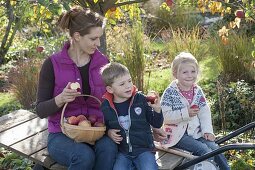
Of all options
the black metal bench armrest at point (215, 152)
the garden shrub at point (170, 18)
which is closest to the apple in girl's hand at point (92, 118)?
the black metal bench armrest at point (215, 152)

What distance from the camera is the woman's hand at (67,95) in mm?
3545

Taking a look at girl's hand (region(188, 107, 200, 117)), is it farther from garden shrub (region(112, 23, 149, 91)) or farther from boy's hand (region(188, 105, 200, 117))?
garden shrub (region(112, 23, 149, 91))

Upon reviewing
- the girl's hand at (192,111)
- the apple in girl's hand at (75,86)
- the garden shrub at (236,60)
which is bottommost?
the garden shrub at (236,60)

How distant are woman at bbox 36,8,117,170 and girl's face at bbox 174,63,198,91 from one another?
Answer: 22.8 inches

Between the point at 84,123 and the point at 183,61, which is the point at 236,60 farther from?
the point at 84,123

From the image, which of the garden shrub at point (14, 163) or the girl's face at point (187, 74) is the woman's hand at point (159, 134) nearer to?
the girl's face at point (187, 74)

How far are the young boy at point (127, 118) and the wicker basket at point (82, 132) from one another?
120mm

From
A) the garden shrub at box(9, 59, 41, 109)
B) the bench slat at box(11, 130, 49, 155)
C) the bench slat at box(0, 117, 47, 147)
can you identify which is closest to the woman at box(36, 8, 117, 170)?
the bench slat at box(11, 130, 49, 155)

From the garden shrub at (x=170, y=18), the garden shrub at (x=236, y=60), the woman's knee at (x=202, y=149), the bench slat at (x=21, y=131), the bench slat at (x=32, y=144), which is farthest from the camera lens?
the garden shrub at (x=170, y=18)

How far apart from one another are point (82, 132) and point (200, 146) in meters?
0.93

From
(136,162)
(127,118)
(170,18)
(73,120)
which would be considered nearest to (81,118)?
(73,120)

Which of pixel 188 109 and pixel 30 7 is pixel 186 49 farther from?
pixel 188 109

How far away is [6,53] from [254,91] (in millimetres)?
5127

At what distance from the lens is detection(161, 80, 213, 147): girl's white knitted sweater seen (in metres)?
3.89
